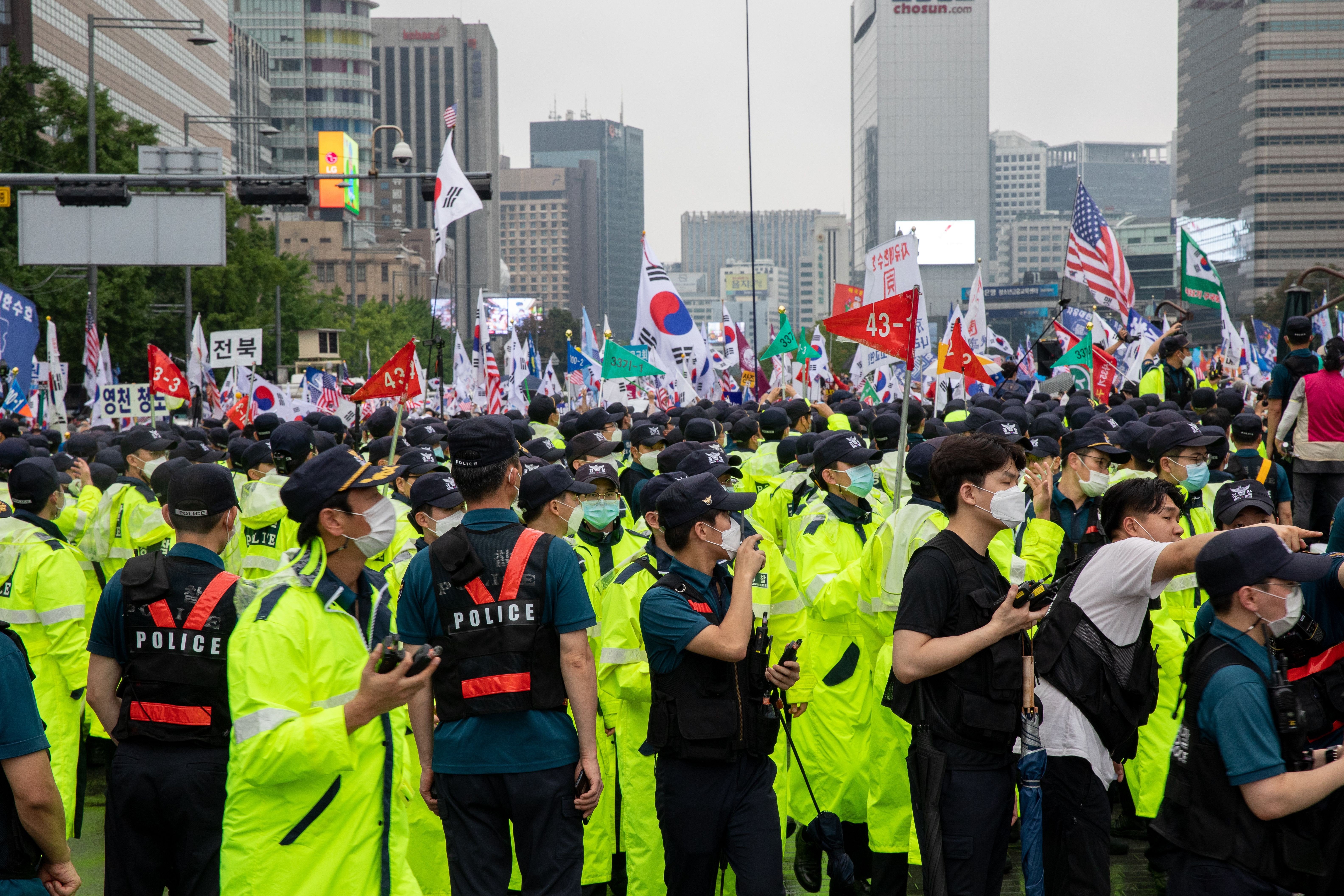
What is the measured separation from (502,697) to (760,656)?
3.62ft

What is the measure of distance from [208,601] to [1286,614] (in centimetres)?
372

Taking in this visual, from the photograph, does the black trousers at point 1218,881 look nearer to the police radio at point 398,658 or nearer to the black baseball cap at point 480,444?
the police radio at point 398,658

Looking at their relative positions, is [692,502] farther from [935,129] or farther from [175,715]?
[935,129]

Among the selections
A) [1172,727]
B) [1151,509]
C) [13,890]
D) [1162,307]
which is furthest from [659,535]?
[1162,307]

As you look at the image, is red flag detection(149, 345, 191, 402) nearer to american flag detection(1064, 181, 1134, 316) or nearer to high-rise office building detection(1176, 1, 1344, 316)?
american flag detection(1064, 181, 1134, 316)

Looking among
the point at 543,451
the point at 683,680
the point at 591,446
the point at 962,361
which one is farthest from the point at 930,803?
the point at 962,361

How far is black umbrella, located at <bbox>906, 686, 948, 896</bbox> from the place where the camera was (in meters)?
4.46

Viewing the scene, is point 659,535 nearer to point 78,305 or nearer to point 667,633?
point 667,633

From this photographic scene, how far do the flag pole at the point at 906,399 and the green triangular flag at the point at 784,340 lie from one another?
14.2 m

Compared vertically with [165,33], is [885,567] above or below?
below

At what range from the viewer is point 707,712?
15.6 feet

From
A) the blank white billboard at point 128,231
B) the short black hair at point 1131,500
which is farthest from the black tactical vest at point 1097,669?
the blank white billboard at point 128,231

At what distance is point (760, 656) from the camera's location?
16.4 ft

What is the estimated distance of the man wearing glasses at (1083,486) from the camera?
712 cm
